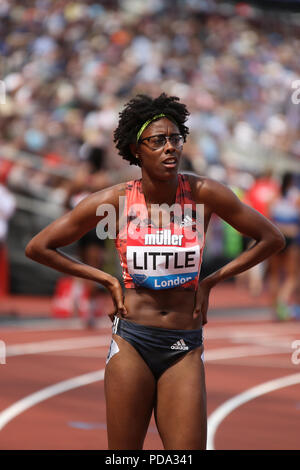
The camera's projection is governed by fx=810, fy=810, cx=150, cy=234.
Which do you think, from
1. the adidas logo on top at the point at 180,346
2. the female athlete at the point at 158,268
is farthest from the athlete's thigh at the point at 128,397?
→ the adidas logo on top at the point at 180,346

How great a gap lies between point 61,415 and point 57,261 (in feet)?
10.1

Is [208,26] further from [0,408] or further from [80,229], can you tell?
[80,229]

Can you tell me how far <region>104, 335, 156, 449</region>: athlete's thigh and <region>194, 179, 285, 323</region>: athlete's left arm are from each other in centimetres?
39

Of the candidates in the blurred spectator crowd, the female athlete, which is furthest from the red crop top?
the blurred spectator crowd

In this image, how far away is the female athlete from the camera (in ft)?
12.1

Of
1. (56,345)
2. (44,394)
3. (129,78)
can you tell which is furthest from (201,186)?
(129,78)

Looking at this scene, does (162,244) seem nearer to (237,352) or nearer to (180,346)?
(180,346)

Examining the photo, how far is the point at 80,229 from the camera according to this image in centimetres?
388

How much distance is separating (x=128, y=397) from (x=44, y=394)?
3.89m

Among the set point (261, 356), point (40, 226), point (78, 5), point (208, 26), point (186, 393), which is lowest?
point (186, 393)

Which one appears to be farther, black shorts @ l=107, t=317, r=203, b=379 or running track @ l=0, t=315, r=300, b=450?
running track @ l=0, t=315, r=300, b=450

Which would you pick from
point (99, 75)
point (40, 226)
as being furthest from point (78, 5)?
point (40, 226)

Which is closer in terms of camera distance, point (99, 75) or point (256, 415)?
point (256, 415)

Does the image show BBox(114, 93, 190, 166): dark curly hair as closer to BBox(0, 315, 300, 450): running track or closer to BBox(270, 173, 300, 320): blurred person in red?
BBox(0, 315, 300, 450): running track
